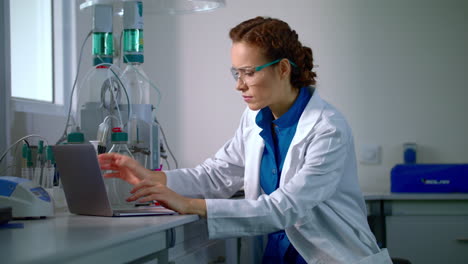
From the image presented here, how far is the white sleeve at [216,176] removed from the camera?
176 centimetres

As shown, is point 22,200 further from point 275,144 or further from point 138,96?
point 275,144

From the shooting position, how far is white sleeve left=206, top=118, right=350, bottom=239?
4.59ft

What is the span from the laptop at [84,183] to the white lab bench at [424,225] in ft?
5.01

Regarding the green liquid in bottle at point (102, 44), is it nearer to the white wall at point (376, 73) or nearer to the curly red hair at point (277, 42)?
the curly red hair at point (277, 42)

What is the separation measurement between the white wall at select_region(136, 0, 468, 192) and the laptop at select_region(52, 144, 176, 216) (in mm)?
1926

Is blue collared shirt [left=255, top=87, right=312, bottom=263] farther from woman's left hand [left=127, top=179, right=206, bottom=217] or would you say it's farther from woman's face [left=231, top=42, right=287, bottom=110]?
woman's left hand [left=127, top=179, right=206, bottom=217]

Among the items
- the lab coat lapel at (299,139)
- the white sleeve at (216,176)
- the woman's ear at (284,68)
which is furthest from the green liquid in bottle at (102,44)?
the lab coat lapel at (299,139)

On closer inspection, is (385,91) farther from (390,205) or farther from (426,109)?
(390,205)

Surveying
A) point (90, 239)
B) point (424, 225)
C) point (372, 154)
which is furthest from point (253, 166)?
point (372, 154)

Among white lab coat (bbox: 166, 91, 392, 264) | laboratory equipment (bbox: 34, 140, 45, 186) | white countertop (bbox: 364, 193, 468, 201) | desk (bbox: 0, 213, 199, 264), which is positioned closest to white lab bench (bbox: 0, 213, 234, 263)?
desk (bbox: 0, 213, 199, 264)

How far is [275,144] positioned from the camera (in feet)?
6.01

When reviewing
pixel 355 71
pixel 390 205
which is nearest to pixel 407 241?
pixel 390 205

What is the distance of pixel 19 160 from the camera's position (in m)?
1.79

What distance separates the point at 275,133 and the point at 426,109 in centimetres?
157
